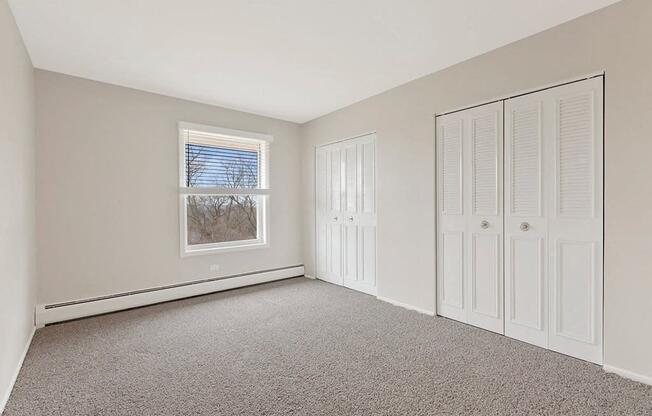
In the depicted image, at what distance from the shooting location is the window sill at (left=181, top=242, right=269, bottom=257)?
4.08 metres

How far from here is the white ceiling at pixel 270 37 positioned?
87.1 inches

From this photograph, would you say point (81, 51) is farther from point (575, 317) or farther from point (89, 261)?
point (575, 317)

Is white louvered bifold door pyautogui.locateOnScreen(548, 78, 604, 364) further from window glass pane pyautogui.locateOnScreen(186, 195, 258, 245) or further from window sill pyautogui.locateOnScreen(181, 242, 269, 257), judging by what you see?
window glass pane pyautogui.locateOnScreen(186, 195, 258, 245)

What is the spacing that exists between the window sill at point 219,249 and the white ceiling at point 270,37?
199cm

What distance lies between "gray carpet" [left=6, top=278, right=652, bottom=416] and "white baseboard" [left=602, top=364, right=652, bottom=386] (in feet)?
0.24

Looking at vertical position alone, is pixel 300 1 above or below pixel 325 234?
above

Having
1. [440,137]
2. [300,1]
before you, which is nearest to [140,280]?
[300,1]

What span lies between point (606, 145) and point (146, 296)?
4547 mm

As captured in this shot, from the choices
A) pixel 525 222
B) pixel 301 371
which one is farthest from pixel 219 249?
pixel 525 222

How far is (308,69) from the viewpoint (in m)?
3.20

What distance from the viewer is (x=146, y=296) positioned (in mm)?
3723

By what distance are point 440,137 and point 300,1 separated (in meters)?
1.88

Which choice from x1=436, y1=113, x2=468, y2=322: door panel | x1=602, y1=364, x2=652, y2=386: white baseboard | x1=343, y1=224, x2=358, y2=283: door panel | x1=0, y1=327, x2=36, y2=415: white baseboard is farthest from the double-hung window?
x1=602, y1=364, x2=652, y2=386: white baseboard

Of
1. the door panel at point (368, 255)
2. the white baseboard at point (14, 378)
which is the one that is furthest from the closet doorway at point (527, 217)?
the white baseboard at point (14, 378)
